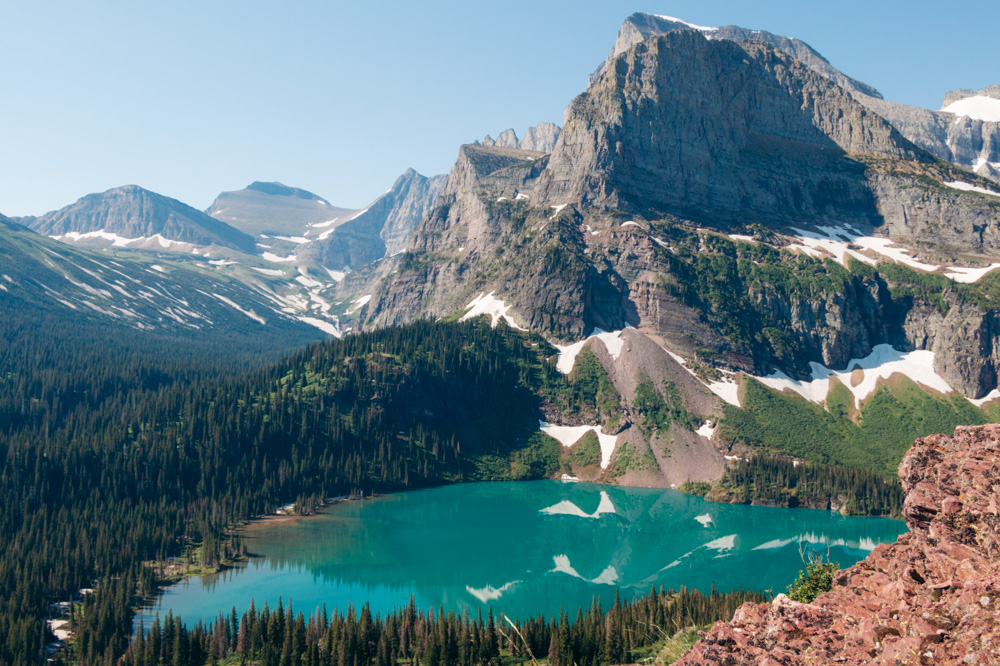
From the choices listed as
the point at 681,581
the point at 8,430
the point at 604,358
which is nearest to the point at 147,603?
the point at 681,581

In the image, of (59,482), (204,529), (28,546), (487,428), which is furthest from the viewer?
(487,428)

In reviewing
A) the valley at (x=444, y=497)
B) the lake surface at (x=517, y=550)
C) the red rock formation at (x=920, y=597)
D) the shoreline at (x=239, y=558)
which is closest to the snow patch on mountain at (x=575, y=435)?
the valley at (x=444, y=497)

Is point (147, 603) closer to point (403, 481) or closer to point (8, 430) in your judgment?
point (403, 481)

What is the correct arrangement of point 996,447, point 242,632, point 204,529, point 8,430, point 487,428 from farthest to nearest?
point 487,428 → point 8,430 → point 204,529 → point 242,632 → point 996,447

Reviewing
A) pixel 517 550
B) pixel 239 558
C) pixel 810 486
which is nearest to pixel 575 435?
pixel 810 486

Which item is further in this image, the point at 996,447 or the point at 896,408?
the point at 896,408

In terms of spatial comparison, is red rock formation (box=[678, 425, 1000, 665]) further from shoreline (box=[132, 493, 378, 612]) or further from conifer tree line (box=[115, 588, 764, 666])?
shoreline (box=[132, 493, 378, 612])

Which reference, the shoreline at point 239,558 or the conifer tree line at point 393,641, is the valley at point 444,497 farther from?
the shoreline at point 239,558

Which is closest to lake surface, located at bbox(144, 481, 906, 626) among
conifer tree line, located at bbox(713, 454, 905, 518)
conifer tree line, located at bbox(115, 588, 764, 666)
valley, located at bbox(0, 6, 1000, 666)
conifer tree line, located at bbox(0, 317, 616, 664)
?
valley, located at bbox(0, 6, 1000, 666)
